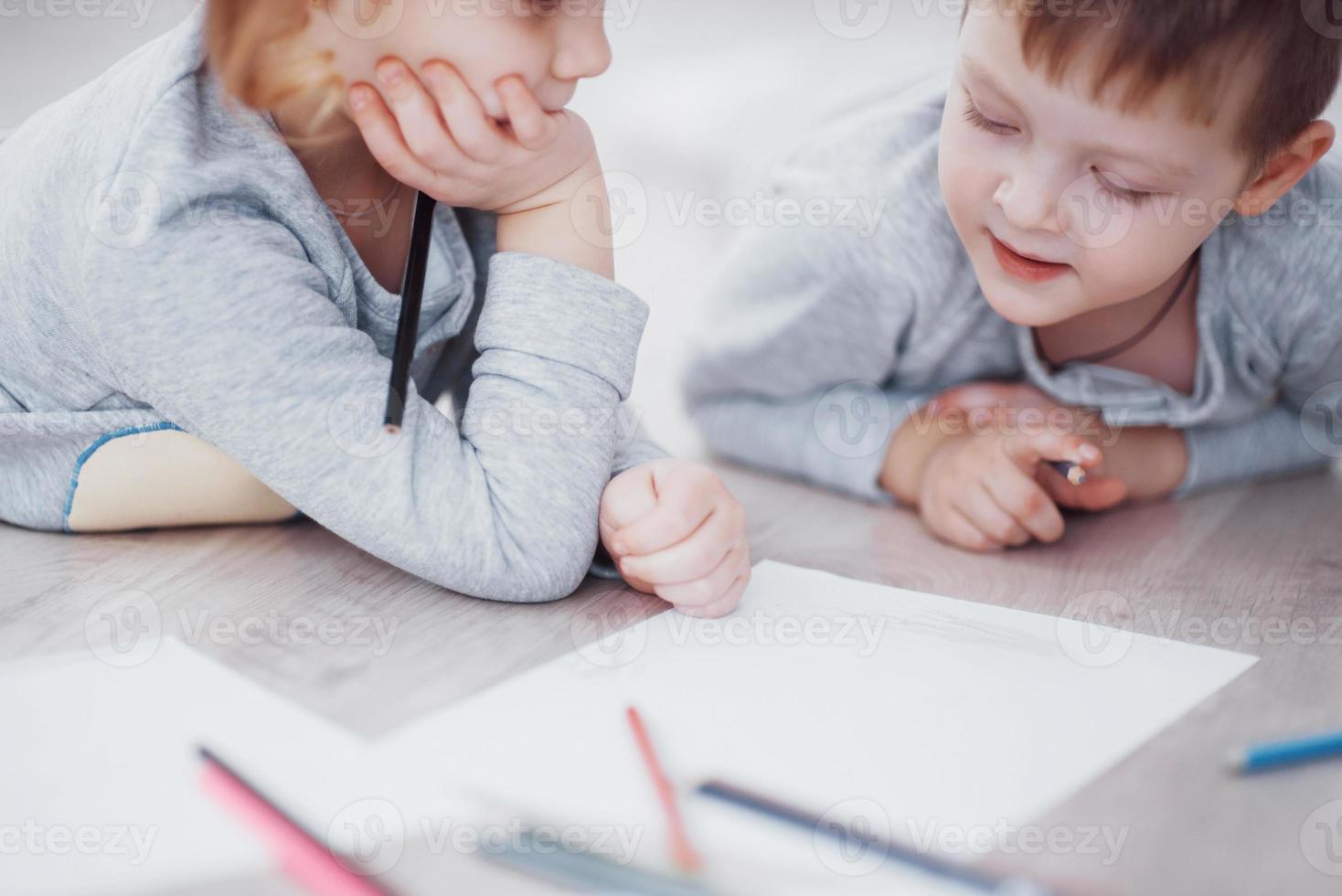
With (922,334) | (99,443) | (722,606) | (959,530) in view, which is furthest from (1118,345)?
(99,443)

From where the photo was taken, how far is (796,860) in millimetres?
322

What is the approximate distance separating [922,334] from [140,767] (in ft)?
1.86

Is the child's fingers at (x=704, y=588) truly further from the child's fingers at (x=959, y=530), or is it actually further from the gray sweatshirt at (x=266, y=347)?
the child's fingers at (x=959, y=530)

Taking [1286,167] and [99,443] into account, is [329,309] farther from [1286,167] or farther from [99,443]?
[1286,167]

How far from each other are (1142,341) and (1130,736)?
45cm

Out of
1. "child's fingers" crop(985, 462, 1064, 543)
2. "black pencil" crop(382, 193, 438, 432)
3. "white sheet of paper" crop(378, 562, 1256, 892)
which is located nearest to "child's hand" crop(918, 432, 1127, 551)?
"child's fingers" crop(985, 462, 1064, 543)

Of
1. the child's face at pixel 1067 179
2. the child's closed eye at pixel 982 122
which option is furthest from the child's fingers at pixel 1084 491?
the child's closed eye at pixel 982 122

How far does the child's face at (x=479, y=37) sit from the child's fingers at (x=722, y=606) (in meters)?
0.24

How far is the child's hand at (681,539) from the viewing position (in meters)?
0.50

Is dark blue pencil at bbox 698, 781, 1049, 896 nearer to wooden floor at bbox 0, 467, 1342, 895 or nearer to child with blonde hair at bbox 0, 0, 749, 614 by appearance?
wooden floor at bbox 0, 467, 1342, 895

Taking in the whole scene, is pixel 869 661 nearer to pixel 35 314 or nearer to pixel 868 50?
pixel 35 314

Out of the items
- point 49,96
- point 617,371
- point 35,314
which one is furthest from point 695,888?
point 49,96

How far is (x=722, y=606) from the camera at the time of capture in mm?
506

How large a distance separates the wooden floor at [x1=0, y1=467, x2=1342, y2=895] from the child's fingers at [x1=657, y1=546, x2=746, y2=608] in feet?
0.06
